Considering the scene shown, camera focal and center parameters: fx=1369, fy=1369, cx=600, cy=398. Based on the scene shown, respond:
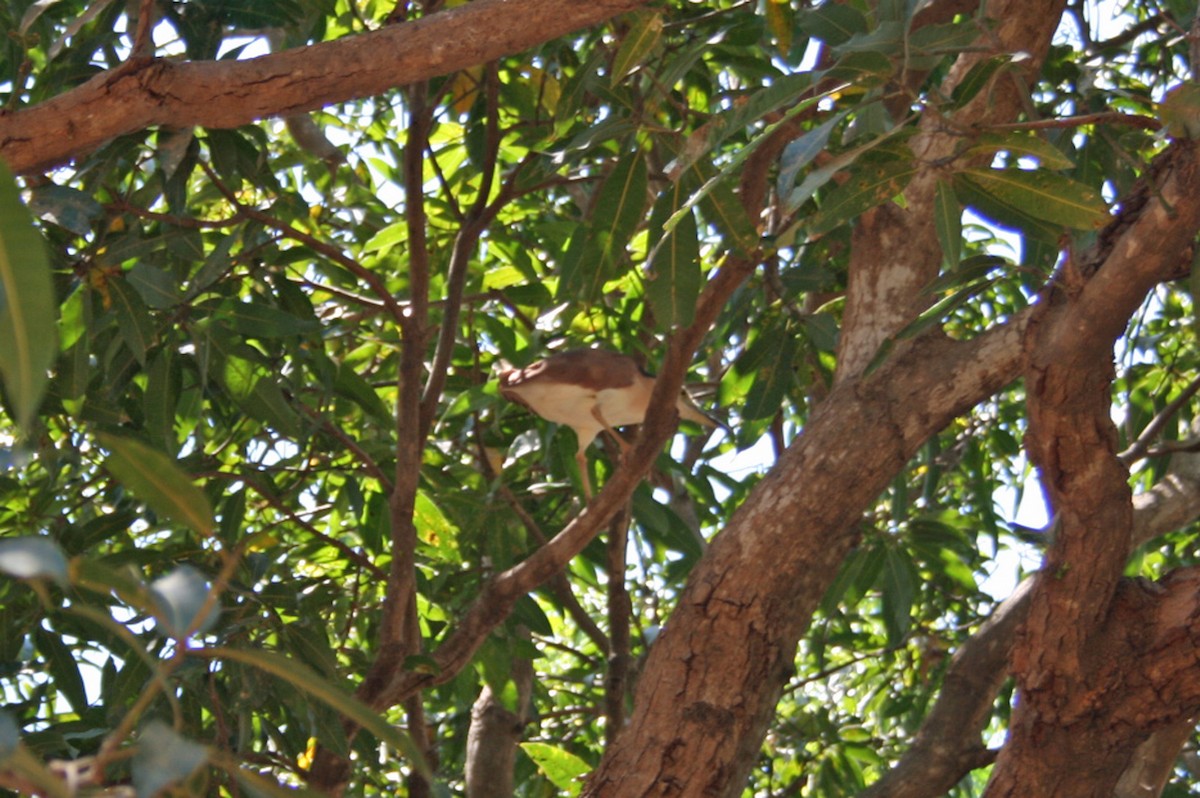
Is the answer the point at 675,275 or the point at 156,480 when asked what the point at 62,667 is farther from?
the point at 156,480

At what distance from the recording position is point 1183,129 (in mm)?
1731

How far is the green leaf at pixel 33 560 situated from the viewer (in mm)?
869

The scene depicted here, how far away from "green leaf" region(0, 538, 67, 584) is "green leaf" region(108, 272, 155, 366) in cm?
153

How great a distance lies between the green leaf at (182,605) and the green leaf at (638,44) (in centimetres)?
142

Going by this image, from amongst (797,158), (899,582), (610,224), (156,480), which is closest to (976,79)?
(797,158)

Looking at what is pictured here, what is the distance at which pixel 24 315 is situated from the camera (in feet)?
3.08

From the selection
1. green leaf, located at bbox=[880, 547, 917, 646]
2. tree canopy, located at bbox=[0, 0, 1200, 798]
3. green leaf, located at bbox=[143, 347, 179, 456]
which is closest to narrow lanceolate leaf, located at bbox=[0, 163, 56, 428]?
tree canopy, located at bbox=[0, 0, 1200, 798]

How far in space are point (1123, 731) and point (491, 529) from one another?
157 cm

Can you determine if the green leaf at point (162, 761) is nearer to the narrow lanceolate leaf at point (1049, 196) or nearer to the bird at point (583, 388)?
the narrow lanceolate leaf at point (1049, 196)

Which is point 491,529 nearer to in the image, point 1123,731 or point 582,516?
point 582,516

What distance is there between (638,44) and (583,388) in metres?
1.04

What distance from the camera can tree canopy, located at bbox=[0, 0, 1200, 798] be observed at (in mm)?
1841

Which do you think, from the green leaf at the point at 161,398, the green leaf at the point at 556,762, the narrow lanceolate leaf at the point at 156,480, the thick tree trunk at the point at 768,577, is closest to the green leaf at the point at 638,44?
the thick tree trunk at the point at 768,577

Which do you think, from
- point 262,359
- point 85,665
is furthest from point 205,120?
point 85,665
